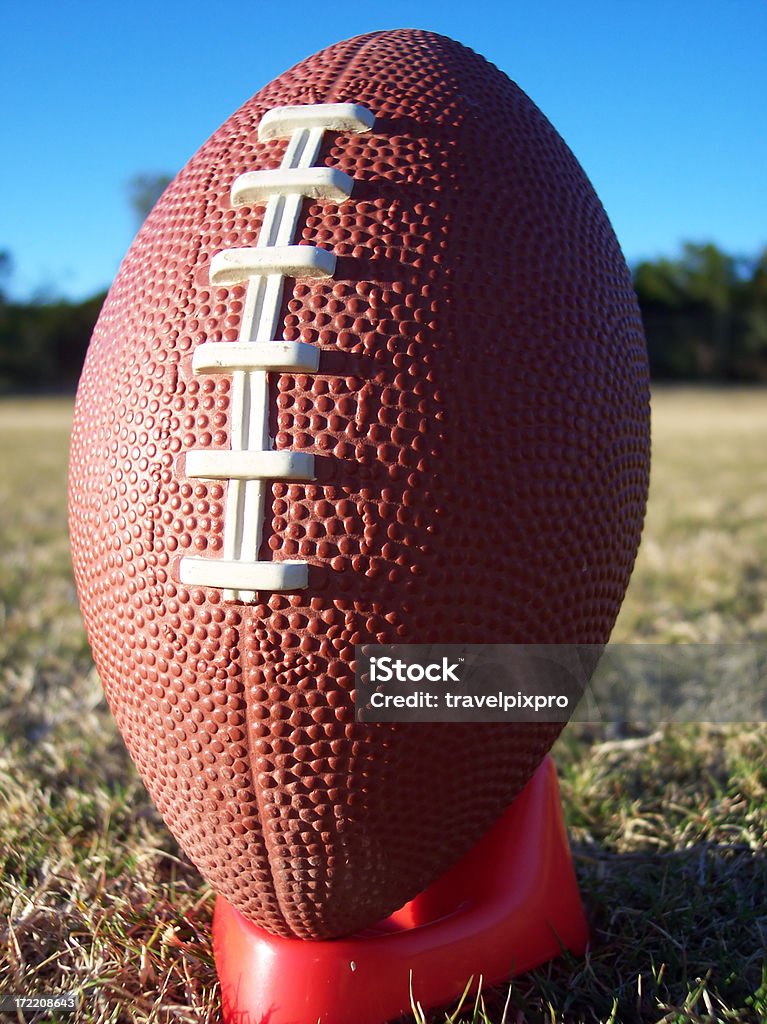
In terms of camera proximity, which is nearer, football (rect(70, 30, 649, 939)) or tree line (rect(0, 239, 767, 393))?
football (rect(70, 30, 649, 939))

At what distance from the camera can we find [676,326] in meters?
38.4

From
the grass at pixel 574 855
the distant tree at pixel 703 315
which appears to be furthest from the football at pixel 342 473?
the distant tree at pixel 703 315

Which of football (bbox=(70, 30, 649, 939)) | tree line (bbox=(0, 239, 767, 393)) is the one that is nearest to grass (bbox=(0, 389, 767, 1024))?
football (bbox=(70, 30, 649, 939))

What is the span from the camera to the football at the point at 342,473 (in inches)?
51.1

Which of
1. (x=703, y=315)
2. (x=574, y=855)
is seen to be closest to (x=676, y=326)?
(x=703, y=315)

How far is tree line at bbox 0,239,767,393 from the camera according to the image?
37.4 m

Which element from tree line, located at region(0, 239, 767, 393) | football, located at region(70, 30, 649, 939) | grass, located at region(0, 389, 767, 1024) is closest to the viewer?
football, located at region(70, 30, 649, 939)

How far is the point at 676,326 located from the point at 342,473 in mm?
39799

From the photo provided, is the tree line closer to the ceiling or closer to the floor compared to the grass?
closer to the ceiling

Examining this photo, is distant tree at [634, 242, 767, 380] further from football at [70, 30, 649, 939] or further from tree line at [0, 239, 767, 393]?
football at [70, 30, 649, 939]

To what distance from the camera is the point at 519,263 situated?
4.65 ft

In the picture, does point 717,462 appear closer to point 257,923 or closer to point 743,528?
point 743,528

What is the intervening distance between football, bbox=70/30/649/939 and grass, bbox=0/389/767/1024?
28cm

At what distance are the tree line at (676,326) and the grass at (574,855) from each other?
35.5m
